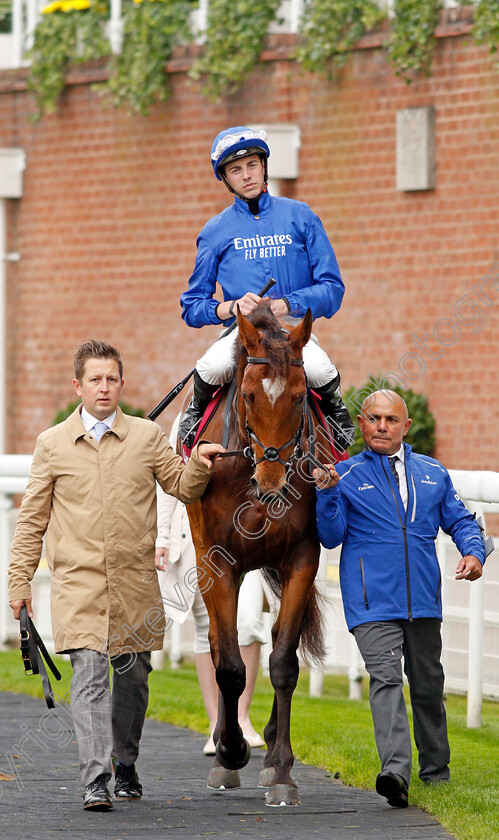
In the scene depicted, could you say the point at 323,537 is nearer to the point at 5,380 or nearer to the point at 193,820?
the point at 193,820

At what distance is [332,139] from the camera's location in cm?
1291

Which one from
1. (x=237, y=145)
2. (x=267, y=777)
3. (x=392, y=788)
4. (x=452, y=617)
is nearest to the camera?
(x=392, y=788)

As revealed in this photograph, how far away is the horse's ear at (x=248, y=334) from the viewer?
A: 5281mm

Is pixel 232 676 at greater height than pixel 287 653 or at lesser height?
lesser

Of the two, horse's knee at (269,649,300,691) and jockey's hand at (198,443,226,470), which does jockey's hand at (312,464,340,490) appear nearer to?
jockey's hand at (198,443,226,470)

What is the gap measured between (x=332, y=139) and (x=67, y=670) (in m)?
6.14

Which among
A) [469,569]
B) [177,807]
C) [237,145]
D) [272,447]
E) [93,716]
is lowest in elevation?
[177,807]

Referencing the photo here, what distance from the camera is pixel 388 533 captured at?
5539 millimetres

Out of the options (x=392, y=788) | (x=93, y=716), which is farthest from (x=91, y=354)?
(x=392, y=788)

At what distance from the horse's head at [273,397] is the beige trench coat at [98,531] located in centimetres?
39

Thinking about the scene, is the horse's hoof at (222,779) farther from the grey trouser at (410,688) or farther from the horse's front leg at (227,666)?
the grey trouser at (410,688)

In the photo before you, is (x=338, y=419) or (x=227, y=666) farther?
(x=338, y=419)

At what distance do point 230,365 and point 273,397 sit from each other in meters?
0.53

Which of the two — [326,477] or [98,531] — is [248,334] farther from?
[98,531]
